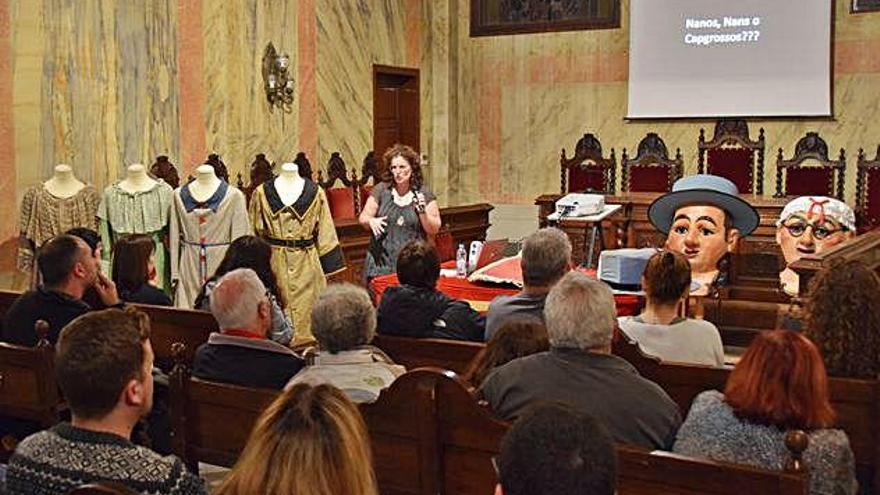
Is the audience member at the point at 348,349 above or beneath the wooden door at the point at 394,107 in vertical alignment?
beneath

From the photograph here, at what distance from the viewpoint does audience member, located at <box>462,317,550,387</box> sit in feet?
9.70

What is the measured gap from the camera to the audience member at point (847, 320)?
3.07m

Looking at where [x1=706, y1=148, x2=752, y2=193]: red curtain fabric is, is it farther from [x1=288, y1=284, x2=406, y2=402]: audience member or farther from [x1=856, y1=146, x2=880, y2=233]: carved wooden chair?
[x1=288, y1=284, x2=406, y2=402]: audience member

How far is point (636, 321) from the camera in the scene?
3699 mm

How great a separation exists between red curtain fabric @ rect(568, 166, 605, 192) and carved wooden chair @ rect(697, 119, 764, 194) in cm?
97

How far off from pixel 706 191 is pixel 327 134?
19.2ft

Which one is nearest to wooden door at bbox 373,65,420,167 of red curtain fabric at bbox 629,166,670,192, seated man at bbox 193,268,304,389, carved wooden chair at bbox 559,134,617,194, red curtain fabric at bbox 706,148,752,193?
carved wooden chair at bbox 559,134,617,194

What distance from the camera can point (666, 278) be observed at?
11.7 feet

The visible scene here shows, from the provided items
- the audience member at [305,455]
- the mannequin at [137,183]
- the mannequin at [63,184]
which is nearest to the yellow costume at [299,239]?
the mannequin at [137,183]

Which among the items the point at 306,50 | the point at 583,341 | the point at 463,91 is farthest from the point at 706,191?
the point at 463,91

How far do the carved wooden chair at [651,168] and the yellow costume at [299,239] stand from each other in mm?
4861

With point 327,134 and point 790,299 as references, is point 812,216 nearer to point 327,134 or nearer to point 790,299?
point 790,299

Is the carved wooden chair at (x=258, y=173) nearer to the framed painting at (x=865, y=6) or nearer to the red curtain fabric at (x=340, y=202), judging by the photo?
the red curtain fabric at (x=340, y=202)

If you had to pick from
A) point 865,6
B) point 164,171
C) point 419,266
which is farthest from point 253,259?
point 865,6
